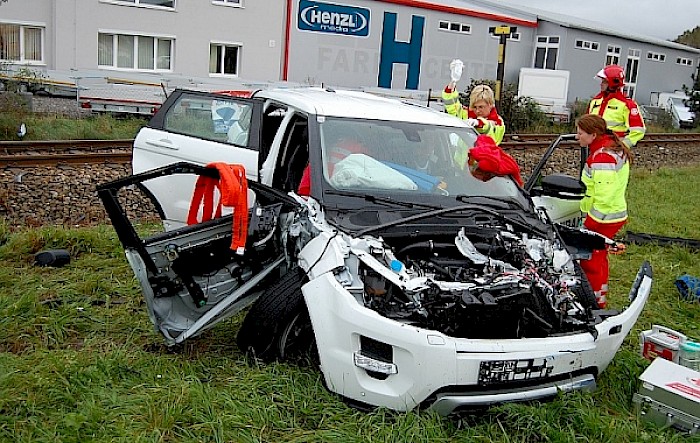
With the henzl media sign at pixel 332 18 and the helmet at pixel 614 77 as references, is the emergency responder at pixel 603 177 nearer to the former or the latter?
the helmet at pixel 614 77

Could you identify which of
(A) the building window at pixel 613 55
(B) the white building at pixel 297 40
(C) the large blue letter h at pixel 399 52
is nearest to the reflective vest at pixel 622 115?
(B) the white building at pixel 297 40

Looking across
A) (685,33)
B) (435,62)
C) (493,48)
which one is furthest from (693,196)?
(685,33)

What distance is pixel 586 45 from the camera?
108 feet

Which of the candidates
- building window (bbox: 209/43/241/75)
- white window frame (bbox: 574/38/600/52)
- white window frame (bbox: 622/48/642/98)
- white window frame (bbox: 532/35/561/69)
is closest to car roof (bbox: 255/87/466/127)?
building window (bbox: 209/43/241/75)

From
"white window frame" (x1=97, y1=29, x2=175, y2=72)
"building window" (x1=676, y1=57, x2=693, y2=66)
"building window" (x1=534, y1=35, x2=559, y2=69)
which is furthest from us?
"building window" (x1=676, y1=57, x2=693, y2=66)

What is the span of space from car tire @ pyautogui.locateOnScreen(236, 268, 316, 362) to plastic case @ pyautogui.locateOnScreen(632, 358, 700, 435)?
1889 mm

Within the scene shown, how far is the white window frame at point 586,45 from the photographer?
105 feet

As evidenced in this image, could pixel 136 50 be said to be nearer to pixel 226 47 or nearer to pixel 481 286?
pixel 226 47

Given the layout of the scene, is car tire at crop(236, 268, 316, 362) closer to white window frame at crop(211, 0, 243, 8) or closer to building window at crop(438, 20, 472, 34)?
white window frame at crop(211, 0, 243, 8)

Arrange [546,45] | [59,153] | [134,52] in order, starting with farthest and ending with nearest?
1. [546,45]
2. [134,52]
3. [59,153]

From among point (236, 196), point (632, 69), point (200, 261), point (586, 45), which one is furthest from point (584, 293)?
point (632, 69)

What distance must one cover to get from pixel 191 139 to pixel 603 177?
10.7ft

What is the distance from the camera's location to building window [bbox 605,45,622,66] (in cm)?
3416

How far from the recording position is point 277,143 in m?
5.45
